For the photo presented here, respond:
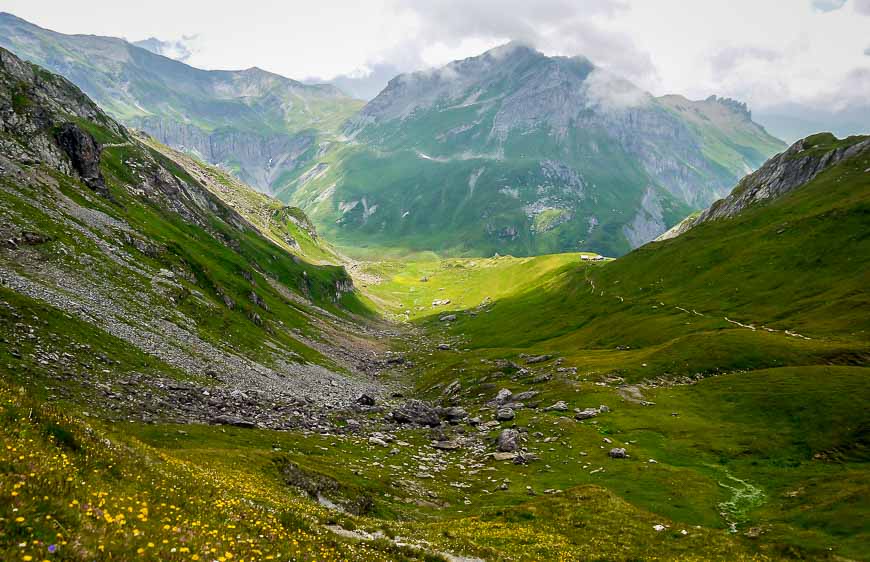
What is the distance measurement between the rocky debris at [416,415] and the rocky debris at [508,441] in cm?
1535

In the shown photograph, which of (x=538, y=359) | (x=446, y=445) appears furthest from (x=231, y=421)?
(x=538, y=359)

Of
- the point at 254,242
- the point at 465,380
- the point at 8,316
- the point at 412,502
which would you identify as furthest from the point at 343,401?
the point at 254,242

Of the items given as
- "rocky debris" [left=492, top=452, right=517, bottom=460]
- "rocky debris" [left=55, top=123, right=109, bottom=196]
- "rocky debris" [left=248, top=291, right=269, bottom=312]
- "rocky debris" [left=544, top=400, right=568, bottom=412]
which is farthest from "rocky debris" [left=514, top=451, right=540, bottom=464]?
"rocky debris" [left=55, top=123, right=109, bottom=196]

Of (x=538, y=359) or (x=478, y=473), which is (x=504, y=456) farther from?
(x=538, y=359)

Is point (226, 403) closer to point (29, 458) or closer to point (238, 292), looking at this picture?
point (29, 458)

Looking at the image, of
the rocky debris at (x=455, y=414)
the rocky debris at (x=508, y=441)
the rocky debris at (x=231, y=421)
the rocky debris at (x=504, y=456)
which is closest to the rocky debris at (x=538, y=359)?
the rocky debris at (x=455, y=414)

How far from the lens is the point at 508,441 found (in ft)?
220

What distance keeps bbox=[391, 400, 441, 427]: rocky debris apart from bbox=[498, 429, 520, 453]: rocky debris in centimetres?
1535

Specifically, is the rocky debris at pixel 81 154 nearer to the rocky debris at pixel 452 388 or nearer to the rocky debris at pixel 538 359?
the rocky debris at pixel 452 388

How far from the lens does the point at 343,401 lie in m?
87.6

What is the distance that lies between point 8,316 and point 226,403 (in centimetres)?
2407

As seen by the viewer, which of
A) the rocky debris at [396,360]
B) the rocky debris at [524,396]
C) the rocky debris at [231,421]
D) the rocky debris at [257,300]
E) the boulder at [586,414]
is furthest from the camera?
the rocky debris at [396,360]

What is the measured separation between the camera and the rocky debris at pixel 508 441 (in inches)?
2603

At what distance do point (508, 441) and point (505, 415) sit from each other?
12.3 meters
